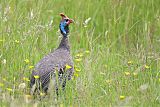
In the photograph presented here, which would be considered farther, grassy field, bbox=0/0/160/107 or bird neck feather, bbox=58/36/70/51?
bird neck feather, bbox=58/36/70/51

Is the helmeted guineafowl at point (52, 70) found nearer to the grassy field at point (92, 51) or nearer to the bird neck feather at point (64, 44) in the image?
the bird neck feather at point (64, 44)

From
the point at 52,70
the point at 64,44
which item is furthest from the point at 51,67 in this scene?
the point at 64,44

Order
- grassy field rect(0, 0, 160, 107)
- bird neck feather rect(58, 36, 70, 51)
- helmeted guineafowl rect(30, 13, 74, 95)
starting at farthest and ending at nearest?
bird neck feather rect(58, 36, 70, 51) → helmeted guineafowl rect(30, 13, 74, 95) → grassy field rect(0, 0, 160, 107)

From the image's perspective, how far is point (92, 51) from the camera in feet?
24.7

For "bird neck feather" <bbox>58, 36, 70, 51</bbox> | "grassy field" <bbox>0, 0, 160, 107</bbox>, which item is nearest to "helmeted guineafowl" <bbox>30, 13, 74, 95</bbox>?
"bird neck feather" <bbox>58, 36, 70, 51</bbox>

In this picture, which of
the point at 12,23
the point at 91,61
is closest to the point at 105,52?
the point at 91,61

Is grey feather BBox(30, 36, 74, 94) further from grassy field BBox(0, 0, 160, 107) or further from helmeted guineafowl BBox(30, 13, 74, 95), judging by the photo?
grassy field BBox(0, 0, 160, 107)

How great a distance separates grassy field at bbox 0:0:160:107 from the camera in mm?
6395

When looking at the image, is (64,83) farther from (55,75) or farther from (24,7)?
(24,7)

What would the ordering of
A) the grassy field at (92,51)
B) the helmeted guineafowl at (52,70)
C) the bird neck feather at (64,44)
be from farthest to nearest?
1. the bird neck feather at (64,44)
2. the helmeted guineafowl at (52,70)
3. the grassy field at (92,51)

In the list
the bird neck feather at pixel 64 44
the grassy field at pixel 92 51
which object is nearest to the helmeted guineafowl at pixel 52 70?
the bird neck feather at pixel 64 44

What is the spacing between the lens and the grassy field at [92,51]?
252 inches

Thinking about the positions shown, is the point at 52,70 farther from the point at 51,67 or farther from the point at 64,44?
the point at 64,44

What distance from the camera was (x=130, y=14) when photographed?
936 cm
